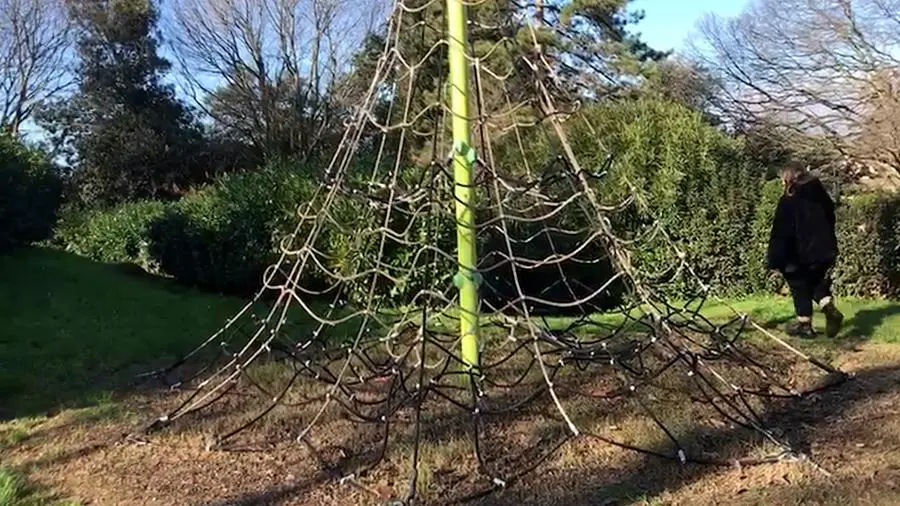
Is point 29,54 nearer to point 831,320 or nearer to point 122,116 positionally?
point 122,116

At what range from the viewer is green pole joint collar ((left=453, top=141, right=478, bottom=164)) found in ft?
15.0

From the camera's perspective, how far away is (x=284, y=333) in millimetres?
6961

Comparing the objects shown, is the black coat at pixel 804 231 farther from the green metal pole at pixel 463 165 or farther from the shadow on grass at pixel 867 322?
the green metal pole at pixel 463 165

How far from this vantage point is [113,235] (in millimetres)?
14422

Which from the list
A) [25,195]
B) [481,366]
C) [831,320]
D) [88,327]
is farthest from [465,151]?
[25,195]

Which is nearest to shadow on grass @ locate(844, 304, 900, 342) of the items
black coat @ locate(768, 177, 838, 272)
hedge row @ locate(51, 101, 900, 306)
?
black coat @ locate(768, 177, 838, 272)

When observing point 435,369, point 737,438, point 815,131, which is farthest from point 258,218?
point 815,131

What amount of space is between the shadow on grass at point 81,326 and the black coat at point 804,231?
448 cm

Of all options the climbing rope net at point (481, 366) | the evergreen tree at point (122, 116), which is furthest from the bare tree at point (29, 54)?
the climbing rope net at point (481, 366)

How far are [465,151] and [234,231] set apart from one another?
6518 millimetres

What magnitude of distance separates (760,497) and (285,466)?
198 cm

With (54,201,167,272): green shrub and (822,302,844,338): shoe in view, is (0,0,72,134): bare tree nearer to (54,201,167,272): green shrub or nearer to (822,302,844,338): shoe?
(54,201,167,272): green shrub

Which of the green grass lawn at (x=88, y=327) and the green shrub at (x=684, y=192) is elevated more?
the green shrub at (x=684, y=192)

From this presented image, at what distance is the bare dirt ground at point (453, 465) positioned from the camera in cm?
345
